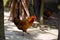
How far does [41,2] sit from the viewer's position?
6.82 meters

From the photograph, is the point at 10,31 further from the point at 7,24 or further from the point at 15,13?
the point at 15,13

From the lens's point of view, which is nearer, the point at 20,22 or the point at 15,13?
the point at 20,22

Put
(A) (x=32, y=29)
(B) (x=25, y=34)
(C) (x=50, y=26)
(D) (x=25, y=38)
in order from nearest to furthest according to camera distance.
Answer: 1. (D) (x=25, y=38)
2. (B) (x=25, y=34)
3. (A) (x=32, y=29)
4. (C) (x=50, y=26)

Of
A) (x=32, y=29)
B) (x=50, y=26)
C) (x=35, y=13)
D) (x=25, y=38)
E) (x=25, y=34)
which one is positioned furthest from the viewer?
(x=35, y=13)

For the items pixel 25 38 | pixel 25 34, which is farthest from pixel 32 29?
pixel 25 38

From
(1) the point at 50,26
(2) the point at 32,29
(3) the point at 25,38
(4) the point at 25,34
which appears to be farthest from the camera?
(1) the point at 50,26

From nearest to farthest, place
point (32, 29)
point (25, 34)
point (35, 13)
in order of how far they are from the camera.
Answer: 1. point (25, 34)
2. point (32, 29)
3. point (35, 13)

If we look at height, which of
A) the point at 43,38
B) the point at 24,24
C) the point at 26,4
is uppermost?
the point at 26,4

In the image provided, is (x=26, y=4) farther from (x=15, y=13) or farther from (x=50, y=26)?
(x=50, y=26)

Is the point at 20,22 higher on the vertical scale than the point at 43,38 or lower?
higher

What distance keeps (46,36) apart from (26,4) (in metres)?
1.98

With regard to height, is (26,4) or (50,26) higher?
(26,4)

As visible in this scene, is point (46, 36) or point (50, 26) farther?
point (50, 26)

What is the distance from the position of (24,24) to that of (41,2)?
1440 mm
